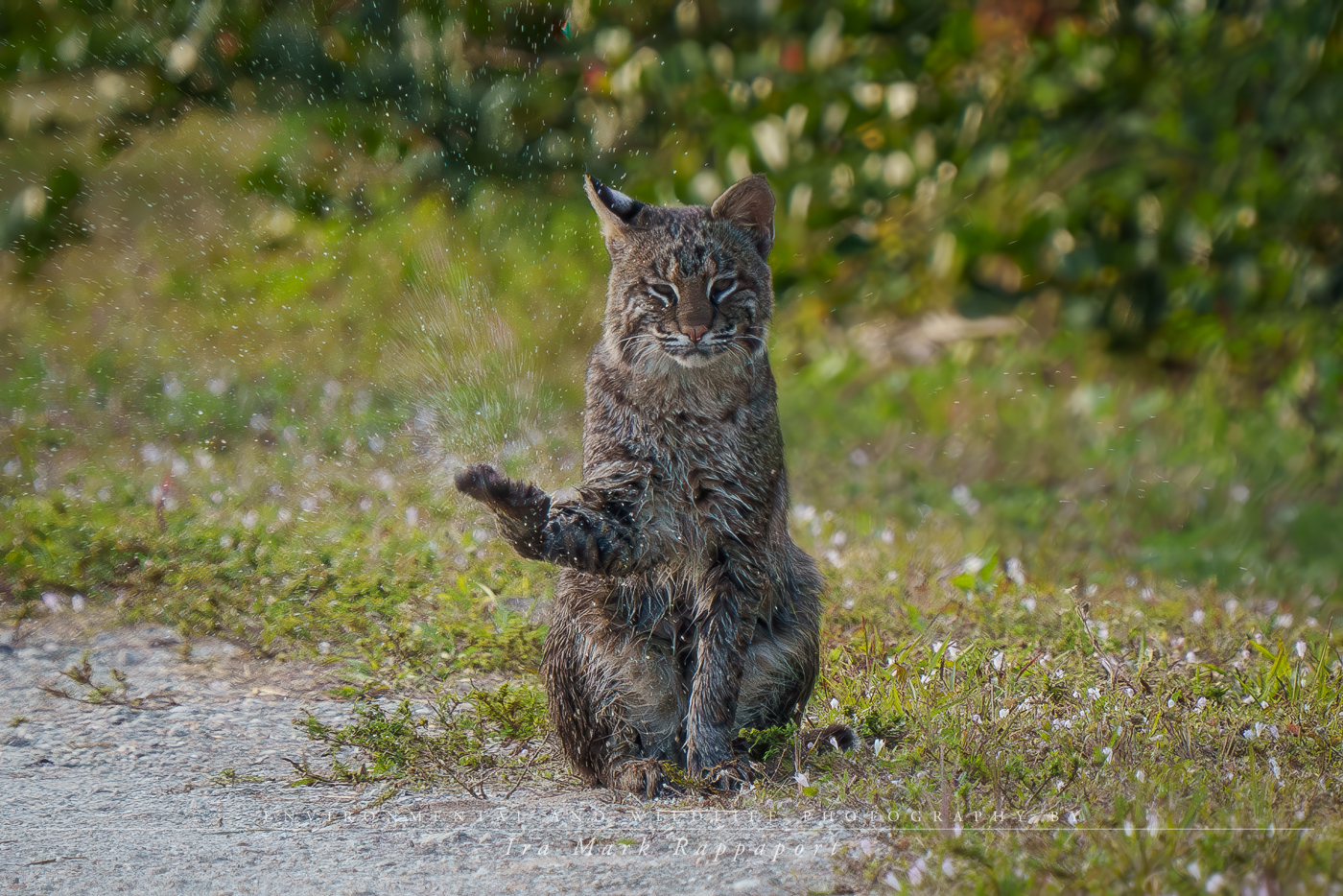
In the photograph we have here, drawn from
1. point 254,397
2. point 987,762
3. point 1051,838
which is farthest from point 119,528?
point 1051,838

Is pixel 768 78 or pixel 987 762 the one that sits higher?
pixel 768 78

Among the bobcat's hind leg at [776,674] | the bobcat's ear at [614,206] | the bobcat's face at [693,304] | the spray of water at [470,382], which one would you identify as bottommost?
the bobcat's hind leg at [776,674]

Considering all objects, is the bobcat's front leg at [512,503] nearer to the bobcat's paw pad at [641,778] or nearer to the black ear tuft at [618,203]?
the bobcat's paw pad at [641,778]

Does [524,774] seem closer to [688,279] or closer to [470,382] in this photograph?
[688,279]

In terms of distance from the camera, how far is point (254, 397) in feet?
24.8

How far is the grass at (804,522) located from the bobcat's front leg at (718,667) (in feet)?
0.77

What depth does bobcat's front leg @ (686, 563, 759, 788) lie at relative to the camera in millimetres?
3621

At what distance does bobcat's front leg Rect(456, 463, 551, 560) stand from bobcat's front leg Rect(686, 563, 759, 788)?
21.5 inches

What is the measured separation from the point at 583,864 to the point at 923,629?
204 centimetres

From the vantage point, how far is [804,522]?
6.25 m

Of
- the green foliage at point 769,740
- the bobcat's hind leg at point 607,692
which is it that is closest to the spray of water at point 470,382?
the bobcat's hind leg at point 607,692

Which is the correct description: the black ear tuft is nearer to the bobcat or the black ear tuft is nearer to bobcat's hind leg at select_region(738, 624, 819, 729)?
the bobcat

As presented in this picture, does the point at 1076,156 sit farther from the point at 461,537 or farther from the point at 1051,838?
the point at 1051,838

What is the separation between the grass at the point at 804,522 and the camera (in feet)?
11.1
